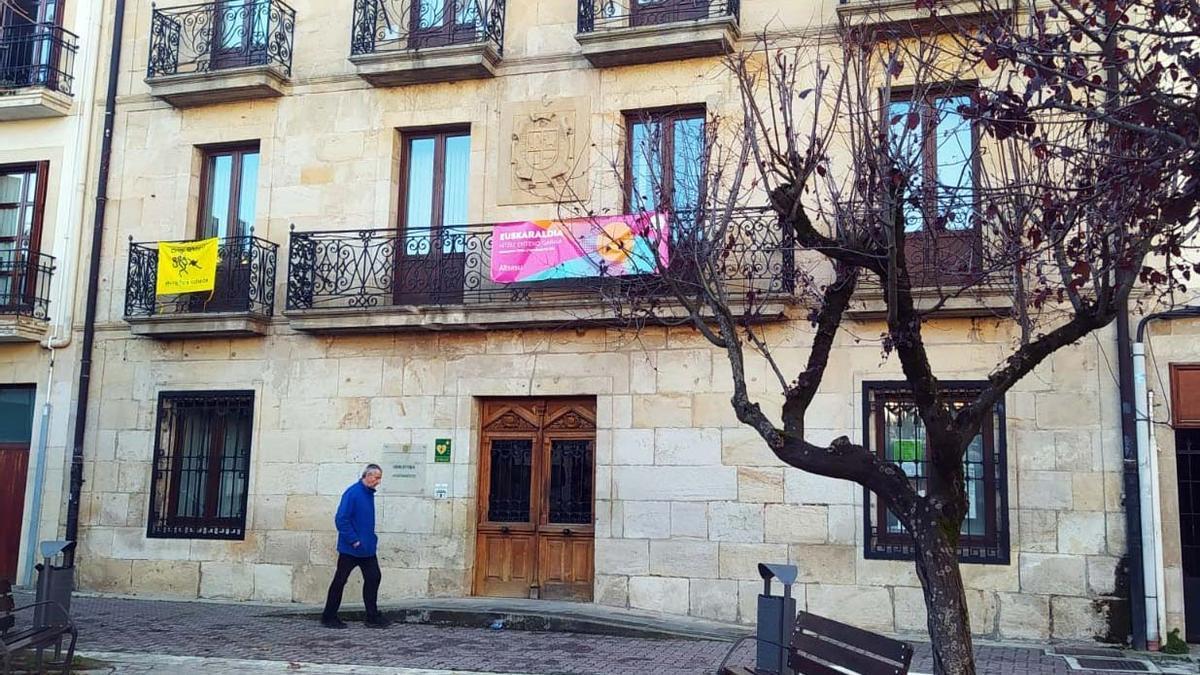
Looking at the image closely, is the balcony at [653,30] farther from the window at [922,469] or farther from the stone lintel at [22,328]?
the stone lintel at [22,328]

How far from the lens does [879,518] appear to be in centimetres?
1180

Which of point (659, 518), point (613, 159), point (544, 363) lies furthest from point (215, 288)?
point (659, 518)

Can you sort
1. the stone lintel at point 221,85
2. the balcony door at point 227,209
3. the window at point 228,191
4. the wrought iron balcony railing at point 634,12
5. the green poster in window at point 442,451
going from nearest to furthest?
1. the wrought iron balcony railing at point 634,12
2. the green poster in window at point 442,451
3. the stone lintel at point 221,85
4. the balcony door at point 227,209
5. the window at point 228,191

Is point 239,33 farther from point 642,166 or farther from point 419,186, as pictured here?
point 642,166

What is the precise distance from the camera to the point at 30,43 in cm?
1573

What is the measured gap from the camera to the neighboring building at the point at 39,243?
14766 mm

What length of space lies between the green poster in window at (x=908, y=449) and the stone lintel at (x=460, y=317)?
1.81 meters

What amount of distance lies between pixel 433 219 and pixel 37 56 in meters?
6.40

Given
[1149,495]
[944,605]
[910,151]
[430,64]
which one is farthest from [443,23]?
[944,605]

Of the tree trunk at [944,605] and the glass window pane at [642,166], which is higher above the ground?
the glass window pane at [642,166]

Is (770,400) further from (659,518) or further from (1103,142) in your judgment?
(1103,142)

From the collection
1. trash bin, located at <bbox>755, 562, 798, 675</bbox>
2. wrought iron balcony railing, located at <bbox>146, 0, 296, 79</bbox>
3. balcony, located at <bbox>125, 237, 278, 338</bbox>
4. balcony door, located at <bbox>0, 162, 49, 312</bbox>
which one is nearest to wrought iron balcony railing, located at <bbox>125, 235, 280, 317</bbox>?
A: balcony, located at <bbox>125, 237, 278, 338</bbox>

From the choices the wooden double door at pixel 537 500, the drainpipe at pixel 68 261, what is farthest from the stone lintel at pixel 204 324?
the wooden double door at pixel 537 500

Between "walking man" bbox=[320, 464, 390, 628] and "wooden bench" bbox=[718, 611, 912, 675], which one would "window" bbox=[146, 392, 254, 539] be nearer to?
"walking man" bbox=[320, 464, 390, 628]
